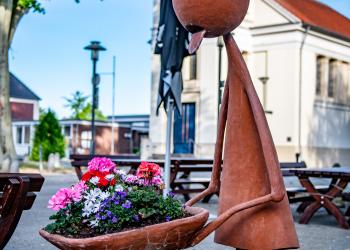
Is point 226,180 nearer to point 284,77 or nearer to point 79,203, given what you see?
point 79,203

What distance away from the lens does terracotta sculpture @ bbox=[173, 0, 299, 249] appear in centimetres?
410

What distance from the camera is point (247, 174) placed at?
4.25 meters

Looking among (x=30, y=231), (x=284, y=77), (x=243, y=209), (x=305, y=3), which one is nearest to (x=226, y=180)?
(x=243, y=209)

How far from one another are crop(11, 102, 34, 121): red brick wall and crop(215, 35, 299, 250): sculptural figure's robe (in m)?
58.4

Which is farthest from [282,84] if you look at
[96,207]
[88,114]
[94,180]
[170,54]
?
[88,114]

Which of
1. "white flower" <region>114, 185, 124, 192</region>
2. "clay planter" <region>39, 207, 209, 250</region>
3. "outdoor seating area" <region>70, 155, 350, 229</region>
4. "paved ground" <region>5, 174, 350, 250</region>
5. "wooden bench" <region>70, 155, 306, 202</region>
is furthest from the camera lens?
"wooden bench" <region>70, 155, 306, 202</region>

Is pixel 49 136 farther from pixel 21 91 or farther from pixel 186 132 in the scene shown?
pixel 21 91

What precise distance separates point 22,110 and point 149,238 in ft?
199

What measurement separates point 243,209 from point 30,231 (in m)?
4.77

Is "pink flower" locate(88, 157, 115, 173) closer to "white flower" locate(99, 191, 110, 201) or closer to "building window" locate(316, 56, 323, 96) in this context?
"white flower" locate(99, 191, 110, 201)

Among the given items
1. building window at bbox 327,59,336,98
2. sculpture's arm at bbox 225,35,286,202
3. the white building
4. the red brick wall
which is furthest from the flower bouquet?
the red brick wall

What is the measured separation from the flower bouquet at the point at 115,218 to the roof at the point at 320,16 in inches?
1165

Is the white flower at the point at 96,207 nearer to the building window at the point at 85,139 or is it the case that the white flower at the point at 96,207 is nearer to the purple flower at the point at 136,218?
the purple flower at the point at 136,218

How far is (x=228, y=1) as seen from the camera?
4.16 metres
